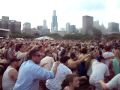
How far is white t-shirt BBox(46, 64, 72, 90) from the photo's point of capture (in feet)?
31.2

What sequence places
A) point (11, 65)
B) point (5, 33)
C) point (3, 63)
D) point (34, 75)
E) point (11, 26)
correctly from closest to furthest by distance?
point (34, 75) → point (11, 65) → point (3, 63) → point (5, 33) → point (11, 26)

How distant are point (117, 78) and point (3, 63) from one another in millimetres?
3927

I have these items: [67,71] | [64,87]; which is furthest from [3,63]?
[64,87]

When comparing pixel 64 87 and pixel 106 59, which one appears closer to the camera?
pixel 64 87

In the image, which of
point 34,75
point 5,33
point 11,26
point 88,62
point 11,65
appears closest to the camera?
point 34,75

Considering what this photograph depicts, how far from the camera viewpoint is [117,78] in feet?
22.8

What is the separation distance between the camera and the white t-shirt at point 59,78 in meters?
9.51

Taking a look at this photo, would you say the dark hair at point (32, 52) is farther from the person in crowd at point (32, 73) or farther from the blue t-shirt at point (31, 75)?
the blue t-shirt at point (31, 75)

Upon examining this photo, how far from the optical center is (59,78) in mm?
9547

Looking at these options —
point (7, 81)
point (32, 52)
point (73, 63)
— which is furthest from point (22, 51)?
point (32, 52)

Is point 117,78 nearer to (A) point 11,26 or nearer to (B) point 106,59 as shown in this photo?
(B) point 106,59

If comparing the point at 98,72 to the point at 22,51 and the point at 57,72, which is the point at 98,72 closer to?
the point at 57,72

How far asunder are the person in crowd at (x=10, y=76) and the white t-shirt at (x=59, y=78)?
978 millimetres

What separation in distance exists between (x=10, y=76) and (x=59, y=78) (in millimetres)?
1244
